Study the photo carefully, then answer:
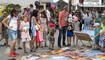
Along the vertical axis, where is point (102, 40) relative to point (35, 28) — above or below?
below

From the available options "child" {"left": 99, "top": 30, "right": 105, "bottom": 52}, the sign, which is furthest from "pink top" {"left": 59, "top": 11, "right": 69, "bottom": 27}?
the sign

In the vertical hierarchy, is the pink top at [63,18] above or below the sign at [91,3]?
below

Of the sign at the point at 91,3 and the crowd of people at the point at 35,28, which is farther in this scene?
the sign at the point at 91,3

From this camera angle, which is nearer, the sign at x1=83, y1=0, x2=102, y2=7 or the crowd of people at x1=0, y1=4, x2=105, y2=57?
the crowd of people at x1=0, y1=4, x2=105, y2=57

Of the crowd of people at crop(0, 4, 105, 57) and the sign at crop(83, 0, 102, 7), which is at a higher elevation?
the sign at crop(83, 0, 102, 7)

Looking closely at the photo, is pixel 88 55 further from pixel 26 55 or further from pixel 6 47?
pixel 6 47

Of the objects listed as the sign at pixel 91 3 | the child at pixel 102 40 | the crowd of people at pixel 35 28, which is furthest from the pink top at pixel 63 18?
the sign at pixel 91 3

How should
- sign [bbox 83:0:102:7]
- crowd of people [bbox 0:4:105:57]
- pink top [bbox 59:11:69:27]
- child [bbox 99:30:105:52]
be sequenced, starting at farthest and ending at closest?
sign [bbox 83:0:102:7] → pink top [bbox 59:11:69:27] → child [bbox 99:30:105:52] → crowd of people [bbox 0:4:105:57]

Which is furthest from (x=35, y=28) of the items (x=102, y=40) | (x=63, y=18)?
(x=102, y=40)

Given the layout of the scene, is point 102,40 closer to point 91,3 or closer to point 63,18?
point 63,18

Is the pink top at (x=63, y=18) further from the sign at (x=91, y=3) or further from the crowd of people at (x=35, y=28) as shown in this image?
the sign at (x=91, y=3)

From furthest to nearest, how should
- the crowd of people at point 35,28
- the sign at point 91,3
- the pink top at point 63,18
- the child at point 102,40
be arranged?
the sign at point 91,3 < the pink top at point 63,18 < the child at point 102,40 < the crowd of people at point 35,28

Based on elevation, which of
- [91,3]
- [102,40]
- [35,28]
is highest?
[91,3]

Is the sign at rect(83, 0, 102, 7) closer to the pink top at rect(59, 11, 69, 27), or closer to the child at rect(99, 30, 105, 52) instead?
the pink top at rect(59, 11, 69, 27)
